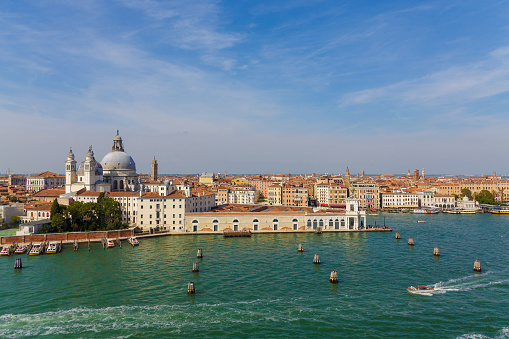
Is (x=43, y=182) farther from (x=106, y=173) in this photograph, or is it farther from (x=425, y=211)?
(x=425, y=211)

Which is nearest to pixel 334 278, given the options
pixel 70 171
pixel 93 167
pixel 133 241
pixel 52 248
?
pixel 133 241

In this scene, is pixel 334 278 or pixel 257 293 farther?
pixel 334 278

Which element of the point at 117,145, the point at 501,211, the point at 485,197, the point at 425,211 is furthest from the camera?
the point at 485,197

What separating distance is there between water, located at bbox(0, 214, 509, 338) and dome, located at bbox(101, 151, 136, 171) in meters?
18.4

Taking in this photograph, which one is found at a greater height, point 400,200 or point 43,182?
point 43,182

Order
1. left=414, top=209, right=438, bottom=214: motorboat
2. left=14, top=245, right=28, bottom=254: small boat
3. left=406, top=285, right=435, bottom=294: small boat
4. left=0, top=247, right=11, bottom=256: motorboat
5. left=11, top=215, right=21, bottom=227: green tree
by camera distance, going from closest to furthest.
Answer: left=406, top=285, right=435, bottom=294: small boat → left=0, top=247, right=11, bottom=256: motorboat → left=14, top=245, right=28, bottom=254: small boat → left=11, top=215, right=21, bottom=227: green tree → left=414, top=209, right=438, bottom=214: motorboat

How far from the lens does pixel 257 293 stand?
56.5 ft

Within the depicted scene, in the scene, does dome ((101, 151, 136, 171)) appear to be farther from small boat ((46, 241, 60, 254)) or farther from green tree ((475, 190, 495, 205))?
green tree ((475, 190, 495, 205))

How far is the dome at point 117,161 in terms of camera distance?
148ft

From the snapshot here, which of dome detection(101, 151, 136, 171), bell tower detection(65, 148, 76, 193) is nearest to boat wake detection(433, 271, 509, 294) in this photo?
dome detection(101, 151, 136, 171)

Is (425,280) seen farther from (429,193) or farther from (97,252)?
(429,193)

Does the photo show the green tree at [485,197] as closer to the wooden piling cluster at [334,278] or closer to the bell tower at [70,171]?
the wooden piling cluster at [334,278]

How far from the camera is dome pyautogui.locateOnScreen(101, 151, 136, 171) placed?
148 feet

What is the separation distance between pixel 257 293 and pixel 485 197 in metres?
63.4
